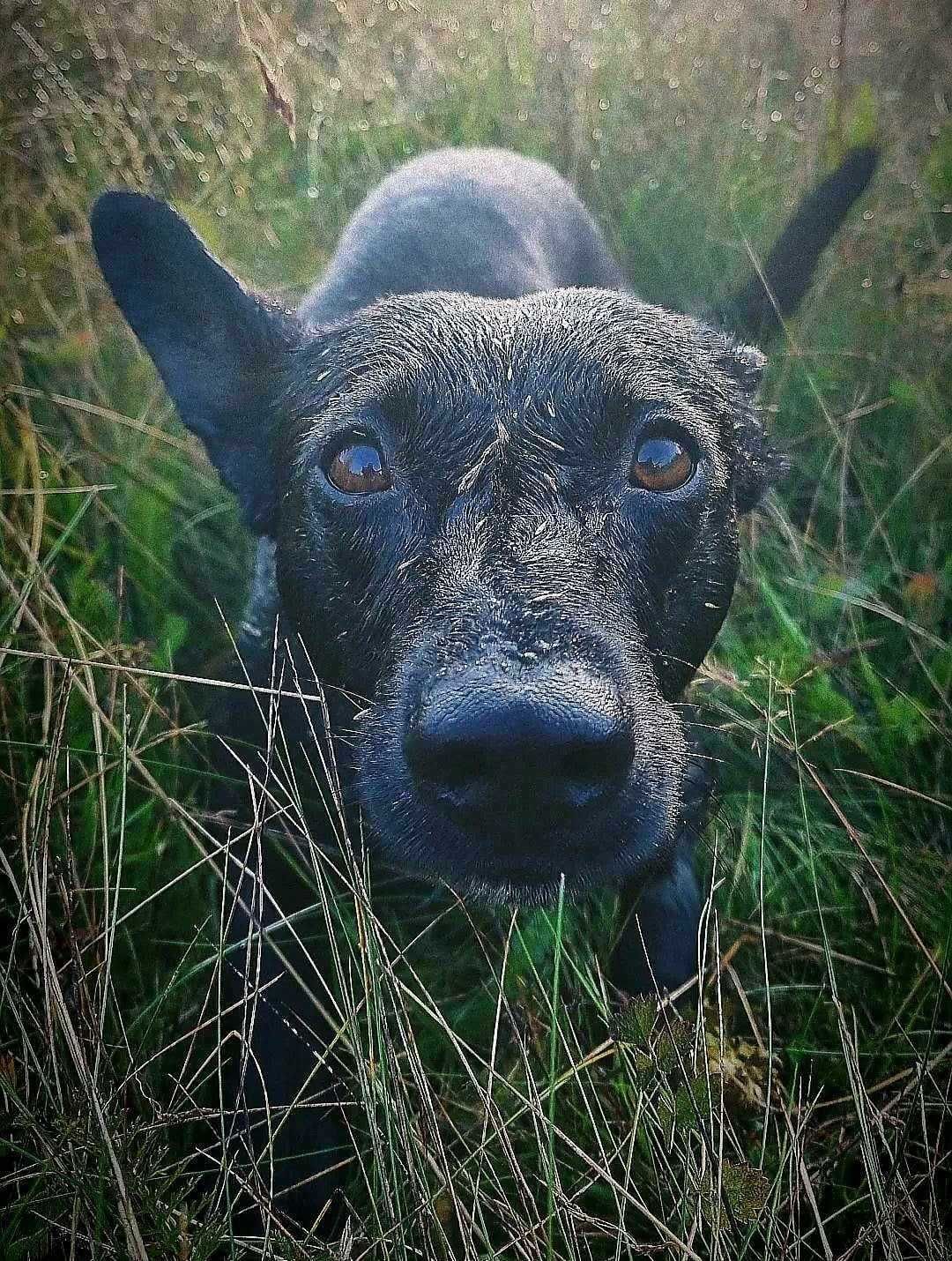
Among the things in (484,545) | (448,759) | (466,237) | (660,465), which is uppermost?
(466,237)

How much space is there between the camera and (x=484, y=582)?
1780mm

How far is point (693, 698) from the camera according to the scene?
270cm

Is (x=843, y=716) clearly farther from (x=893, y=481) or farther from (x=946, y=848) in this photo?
(x=893, y=481)

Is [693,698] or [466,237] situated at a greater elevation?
[466,237]

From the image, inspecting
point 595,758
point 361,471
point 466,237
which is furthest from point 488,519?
point 466,237

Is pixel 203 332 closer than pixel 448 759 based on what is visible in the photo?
No

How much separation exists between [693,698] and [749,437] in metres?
0.74

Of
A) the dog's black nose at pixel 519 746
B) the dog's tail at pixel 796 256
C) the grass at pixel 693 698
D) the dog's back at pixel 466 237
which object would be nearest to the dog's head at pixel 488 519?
the dog's black nose at pixel 519 746

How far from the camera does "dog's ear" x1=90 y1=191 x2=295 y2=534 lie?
7.49ft

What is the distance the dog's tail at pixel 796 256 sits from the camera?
130 inches

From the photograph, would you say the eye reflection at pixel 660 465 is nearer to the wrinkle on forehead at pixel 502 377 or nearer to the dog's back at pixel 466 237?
the wrinkle on forehead at pixel 502 377

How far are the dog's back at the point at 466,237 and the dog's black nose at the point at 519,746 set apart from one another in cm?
192

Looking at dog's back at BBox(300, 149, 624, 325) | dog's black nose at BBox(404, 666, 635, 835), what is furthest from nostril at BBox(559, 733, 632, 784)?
dog's back at BBox(300, 149, 624, 325)

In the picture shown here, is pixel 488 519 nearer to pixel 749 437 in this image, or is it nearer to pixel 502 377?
pixel 502 377
